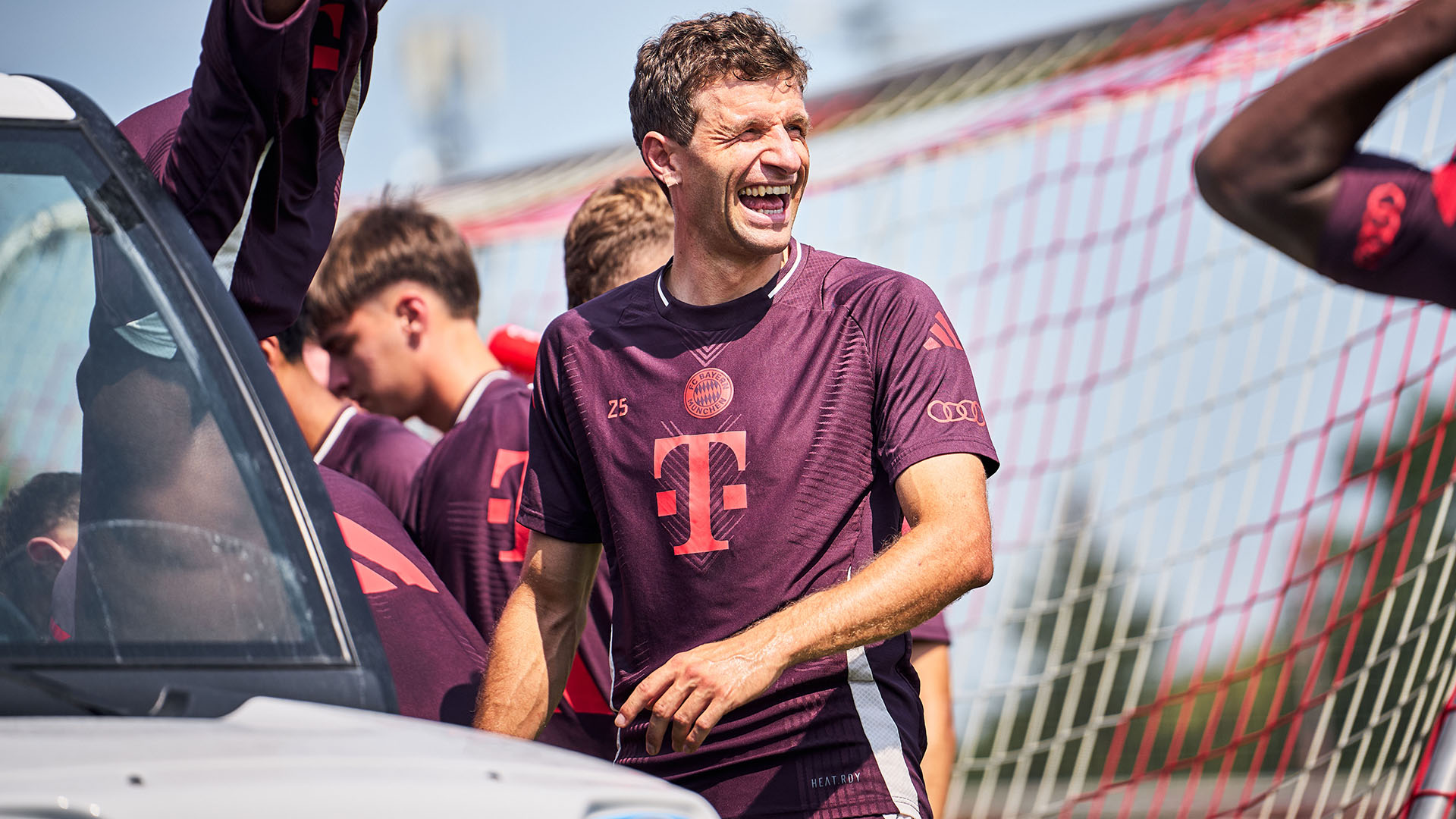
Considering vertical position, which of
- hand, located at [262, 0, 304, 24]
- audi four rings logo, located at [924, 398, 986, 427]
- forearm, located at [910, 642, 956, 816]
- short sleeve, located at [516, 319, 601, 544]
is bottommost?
forearm, located at [910, 642, 956, 816]

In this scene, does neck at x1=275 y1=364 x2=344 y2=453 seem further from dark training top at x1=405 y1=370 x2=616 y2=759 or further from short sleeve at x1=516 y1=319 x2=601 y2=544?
short sleeve at x1=516 y1=319 x2=601 y2=544

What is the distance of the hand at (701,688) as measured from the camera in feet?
6.97

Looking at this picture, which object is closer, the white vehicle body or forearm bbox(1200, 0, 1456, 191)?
the white vehicle body

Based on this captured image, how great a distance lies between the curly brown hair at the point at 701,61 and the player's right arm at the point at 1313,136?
1.22 m

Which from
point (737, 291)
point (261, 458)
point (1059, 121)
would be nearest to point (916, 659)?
point (737, 291)

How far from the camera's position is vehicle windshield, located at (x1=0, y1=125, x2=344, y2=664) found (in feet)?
5.87

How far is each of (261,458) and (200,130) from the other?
39.9 inches

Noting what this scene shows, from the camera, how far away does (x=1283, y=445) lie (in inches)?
259

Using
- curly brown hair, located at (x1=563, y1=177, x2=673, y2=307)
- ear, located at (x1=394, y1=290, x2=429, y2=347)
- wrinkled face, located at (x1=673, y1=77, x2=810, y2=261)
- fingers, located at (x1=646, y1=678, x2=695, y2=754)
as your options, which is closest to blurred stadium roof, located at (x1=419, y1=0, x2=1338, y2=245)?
ear, located at (x1=394, y1=290, x2=429, y2=347)

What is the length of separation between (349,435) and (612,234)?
1.18m

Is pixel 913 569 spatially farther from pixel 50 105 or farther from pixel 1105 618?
pixel 1105 618

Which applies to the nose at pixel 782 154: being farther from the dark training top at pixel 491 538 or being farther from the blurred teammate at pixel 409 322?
the blurred teammate at pixel 409 322

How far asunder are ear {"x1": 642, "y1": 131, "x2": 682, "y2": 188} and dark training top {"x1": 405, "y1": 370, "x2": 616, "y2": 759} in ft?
2.92

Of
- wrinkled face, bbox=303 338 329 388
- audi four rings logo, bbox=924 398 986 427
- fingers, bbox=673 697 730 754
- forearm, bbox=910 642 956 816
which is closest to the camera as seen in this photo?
fingers, bbox=673 697 730 754
